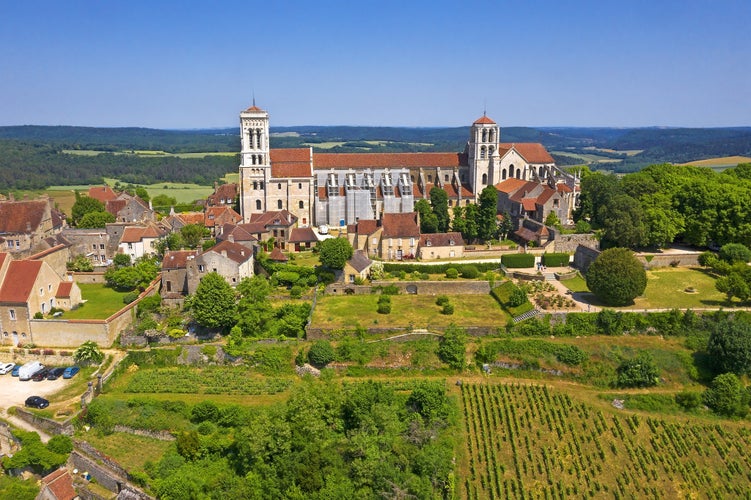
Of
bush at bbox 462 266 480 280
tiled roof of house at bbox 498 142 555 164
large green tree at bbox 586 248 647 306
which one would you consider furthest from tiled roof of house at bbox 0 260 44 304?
tiled roof of house at bbox 498 142 555 164

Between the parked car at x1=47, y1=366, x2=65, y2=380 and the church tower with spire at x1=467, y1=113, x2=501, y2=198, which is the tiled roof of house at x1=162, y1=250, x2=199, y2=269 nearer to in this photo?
the parked car at x1=47, y1=366, x2=65, y2=380

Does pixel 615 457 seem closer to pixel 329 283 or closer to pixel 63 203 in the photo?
pixel 329 283

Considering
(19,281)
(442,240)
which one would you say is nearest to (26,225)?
(19,281)

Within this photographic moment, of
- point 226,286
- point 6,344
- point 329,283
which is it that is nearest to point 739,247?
point 329,283

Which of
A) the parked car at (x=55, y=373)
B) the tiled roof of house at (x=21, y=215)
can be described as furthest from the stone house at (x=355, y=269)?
the tiled roof of house at (x=21, y=215)

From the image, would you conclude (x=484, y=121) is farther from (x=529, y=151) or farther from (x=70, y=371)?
(x=70, y=371)

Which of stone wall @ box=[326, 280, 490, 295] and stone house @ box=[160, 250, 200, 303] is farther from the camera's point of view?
stone wall @ box=[326, 280, 490, 295]
